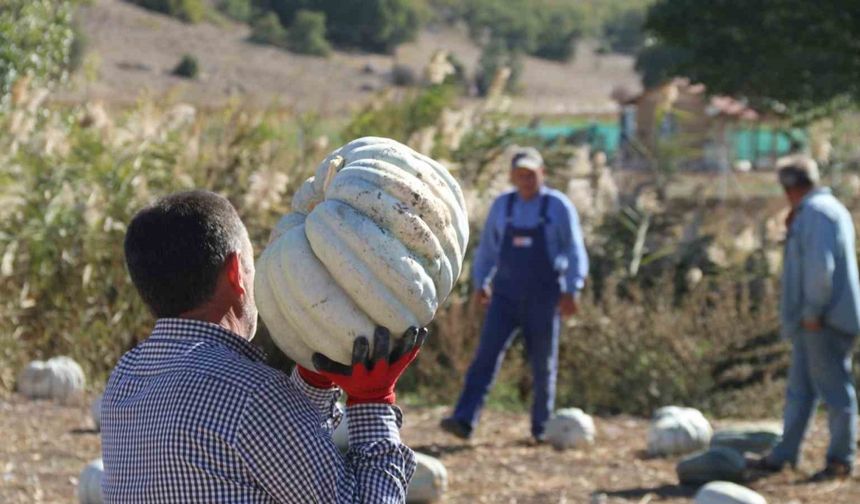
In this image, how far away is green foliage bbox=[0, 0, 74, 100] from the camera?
11602mm

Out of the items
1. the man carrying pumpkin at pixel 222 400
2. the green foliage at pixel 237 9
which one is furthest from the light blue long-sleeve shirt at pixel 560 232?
the green foliage at pixel 237 9

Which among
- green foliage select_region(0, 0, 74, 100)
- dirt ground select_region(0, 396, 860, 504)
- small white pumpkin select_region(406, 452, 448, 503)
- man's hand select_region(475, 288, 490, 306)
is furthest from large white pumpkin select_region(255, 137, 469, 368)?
green foliage select_region(0, 0, 74, 100)

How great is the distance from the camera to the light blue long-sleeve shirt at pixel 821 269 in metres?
7.48

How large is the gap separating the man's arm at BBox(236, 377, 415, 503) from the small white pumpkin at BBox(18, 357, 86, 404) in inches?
273

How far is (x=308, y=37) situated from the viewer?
64000 millimetres

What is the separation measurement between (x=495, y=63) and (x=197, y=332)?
239 feet

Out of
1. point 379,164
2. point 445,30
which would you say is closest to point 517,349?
point 379,164

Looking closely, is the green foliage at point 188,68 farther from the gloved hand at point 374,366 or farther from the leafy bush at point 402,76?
the gloved hand at point 374,366

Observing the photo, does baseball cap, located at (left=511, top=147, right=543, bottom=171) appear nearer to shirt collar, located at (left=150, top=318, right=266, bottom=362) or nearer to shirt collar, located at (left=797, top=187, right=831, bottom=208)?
shirt collar, located at (left=797, top=187, right=831, bottom=208)

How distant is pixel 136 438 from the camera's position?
9.04 ft

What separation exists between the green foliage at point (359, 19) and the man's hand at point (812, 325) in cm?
6561

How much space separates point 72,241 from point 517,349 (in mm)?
3505

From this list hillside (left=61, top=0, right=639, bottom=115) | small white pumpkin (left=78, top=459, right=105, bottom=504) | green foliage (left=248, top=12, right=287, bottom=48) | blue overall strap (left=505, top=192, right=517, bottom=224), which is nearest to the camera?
small white pumpkin (left=78, top=459, right=105, bottom=504)

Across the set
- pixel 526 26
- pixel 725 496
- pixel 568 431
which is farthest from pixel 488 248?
pixel 526 26
